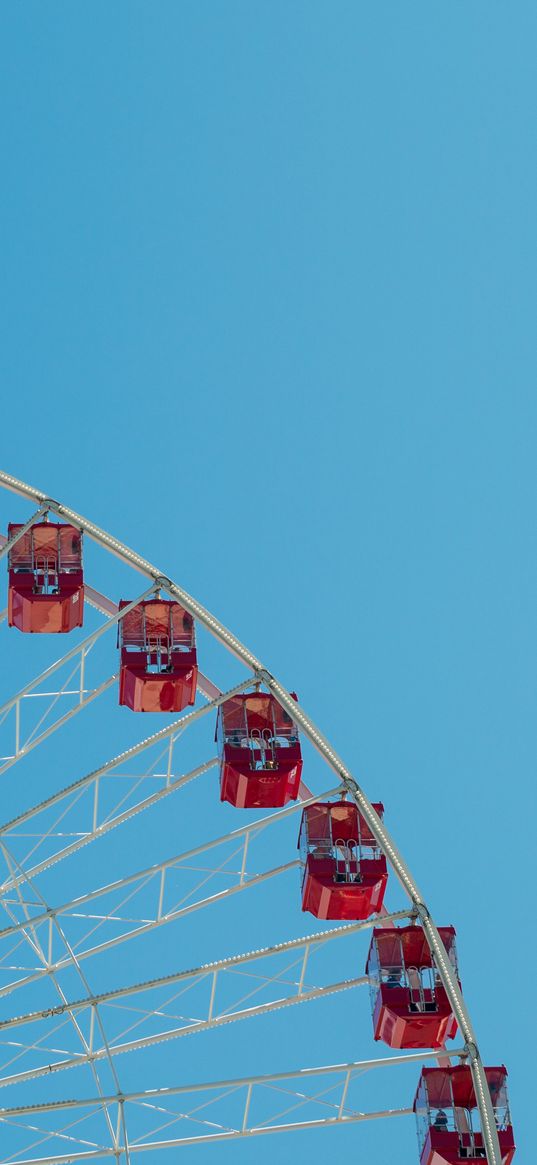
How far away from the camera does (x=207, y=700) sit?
33656 millimetres

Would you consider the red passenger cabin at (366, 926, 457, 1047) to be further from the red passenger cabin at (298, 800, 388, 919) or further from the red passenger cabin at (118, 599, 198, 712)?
the red passenger cabin at (118, 599, 198, 712)

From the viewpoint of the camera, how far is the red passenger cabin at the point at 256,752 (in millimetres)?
32438

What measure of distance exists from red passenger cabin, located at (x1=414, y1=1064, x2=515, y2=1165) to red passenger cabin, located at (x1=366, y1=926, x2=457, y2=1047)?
62 cm

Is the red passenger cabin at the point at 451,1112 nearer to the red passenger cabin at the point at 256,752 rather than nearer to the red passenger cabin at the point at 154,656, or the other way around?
the red passenger cabin at the point at 256,752

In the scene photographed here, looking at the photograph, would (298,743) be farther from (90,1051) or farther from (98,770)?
(90,1051)

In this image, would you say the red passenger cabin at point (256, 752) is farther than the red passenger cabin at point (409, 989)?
Yes

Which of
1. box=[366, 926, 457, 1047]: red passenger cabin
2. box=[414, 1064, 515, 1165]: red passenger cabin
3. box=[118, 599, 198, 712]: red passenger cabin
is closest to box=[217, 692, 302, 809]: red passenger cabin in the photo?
Answer: box=[118, 599, 198, 712]: red passenger cabin

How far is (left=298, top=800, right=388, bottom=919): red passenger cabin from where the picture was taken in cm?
3238

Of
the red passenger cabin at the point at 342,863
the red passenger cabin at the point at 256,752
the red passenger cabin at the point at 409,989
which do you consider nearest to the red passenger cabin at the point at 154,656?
the red passenger cabin at the point at 256,752

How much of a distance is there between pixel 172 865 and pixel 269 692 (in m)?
3.16

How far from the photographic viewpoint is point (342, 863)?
32.5m

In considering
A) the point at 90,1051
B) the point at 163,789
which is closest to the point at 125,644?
the point at 163,789

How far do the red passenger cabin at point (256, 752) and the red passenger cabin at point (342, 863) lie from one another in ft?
2.25

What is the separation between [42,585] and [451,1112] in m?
10.7
